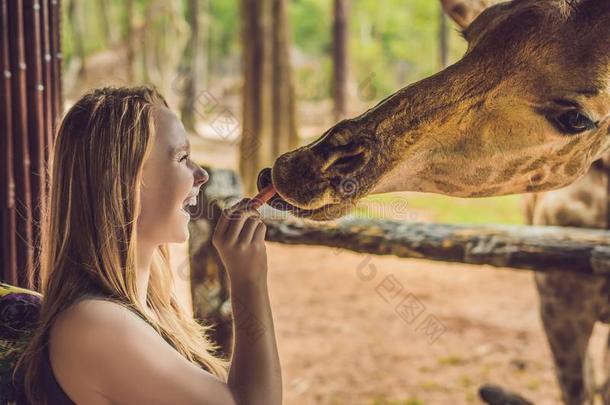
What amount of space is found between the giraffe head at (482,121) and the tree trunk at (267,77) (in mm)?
6763

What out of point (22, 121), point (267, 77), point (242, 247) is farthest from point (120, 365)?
point (267, 77)

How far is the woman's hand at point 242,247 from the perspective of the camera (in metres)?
1.37

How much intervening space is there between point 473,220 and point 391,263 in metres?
2.75

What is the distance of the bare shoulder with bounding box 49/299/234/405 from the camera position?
4.00ft

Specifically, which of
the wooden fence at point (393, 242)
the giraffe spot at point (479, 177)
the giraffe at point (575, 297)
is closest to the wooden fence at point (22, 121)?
the wooden fence at point (393, 242)

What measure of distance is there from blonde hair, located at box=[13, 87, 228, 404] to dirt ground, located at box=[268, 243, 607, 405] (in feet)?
9.55

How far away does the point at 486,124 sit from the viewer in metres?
1.85

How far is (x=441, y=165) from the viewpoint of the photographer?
188cm

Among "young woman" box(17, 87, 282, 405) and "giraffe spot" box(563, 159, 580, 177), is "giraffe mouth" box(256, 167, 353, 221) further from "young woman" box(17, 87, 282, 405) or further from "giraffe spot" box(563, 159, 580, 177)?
"giraffe spot" box(563, 159, 580, 177)

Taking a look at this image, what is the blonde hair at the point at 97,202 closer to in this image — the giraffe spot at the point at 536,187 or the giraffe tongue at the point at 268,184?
the giraffe tongue at the point at 268,184

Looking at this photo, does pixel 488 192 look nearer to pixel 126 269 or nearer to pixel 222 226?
pixel 222 226

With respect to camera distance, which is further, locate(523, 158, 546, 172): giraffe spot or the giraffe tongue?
locate(523, 158, 546, 172): giraffe spot

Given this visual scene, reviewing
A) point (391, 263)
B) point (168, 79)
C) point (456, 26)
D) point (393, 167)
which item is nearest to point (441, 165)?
point (393, 167)

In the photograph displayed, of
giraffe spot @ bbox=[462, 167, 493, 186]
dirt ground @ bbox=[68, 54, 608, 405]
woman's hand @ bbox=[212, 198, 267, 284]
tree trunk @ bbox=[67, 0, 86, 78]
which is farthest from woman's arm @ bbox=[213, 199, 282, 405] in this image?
tree trunk @ bbox=[67, 0, 86, 78]
